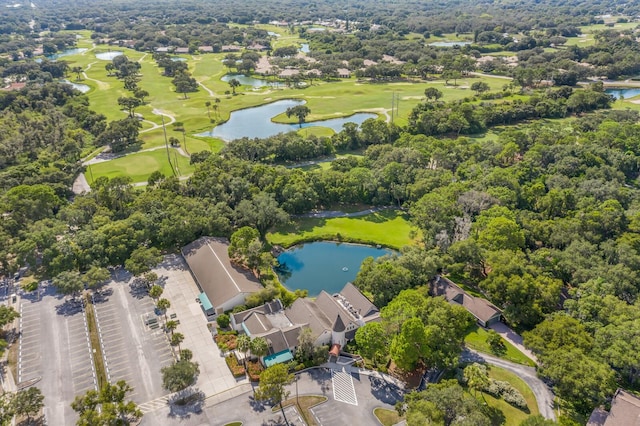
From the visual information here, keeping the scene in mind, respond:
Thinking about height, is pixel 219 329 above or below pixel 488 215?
below

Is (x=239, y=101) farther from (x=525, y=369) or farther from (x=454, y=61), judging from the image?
(x=525, y=369)

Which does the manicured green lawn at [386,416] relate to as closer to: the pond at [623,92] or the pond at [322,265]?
the pond at [322,265]

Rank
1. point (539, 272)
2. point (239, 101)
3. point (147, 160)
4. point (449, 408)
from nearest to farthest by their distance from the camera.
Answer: point (449, 408) < point (539, 272) < point (147, 160) < point (239, 101)

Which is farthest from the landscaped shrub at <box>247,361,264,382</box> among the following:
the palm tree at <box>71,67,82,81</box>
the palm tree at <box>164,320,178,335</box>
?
the palm tree at <box>71,67,82,81</box>

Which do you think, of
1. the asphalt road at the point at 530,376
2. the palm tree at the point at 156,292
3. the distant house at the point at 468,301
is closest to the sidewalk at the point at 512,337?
the distant house at the point at 468,301

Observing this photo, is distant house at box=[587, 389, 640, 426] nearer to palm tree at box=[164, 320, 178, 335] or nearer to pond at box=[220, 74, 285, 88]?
palm tree at box=[164, 320, 178, 335]

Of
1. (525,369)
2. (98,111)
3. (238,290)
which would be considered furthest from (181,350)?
(98,111)

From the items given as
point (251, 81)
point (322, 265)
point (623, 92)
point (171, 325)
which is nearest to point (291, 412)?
point (171, 325)
